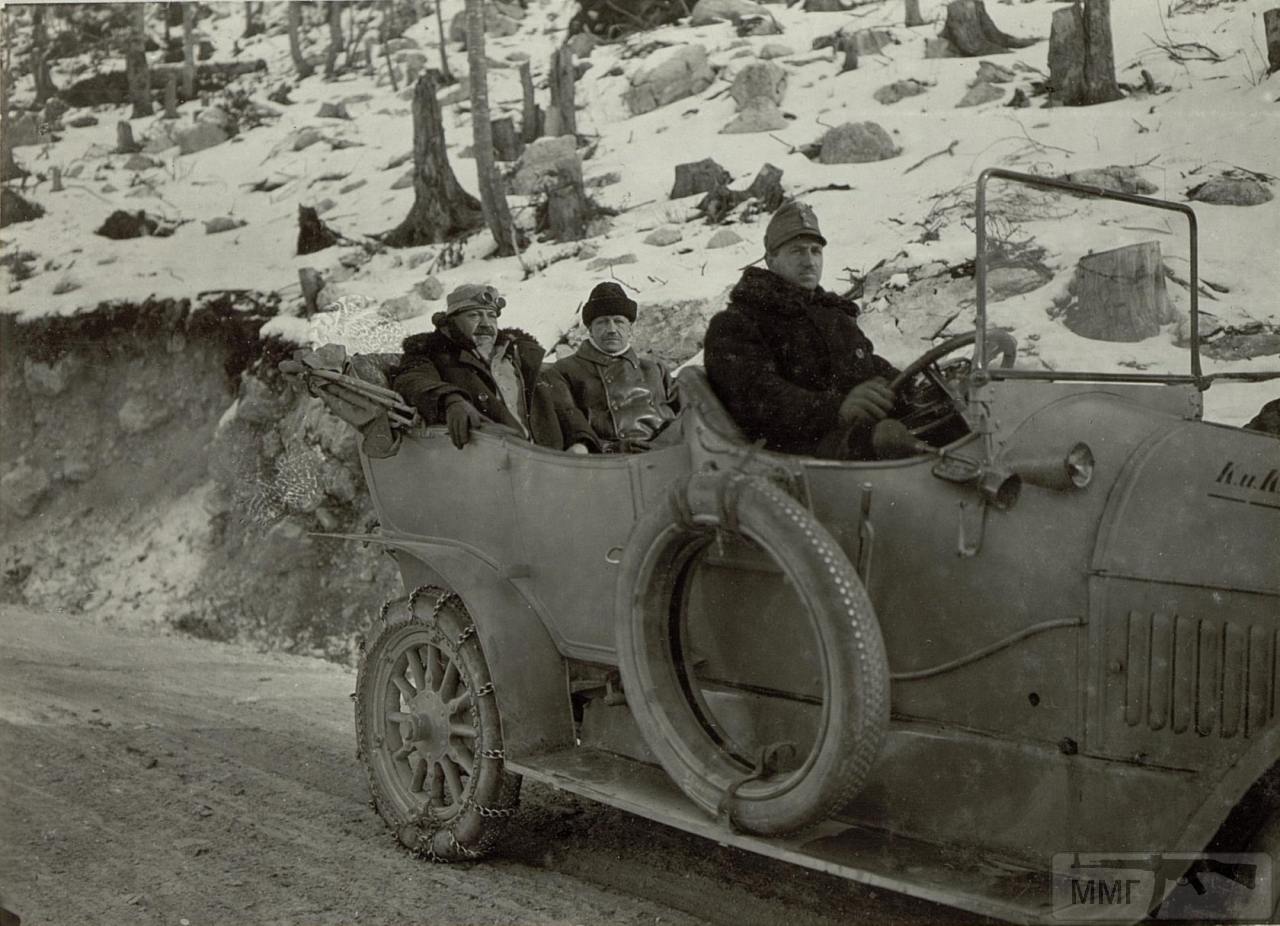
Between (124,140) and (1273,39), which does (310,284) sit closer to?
(124,140)

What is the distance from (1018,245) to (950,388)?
88cm

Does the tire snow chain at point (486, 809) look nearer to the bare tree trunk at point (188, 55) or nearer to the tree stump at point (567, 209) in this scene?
the tree stump at point (567, 209)

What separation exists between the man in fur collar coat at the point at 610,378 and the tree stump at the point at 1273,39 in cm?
289

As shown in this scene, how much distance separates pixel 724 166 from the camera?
815cm

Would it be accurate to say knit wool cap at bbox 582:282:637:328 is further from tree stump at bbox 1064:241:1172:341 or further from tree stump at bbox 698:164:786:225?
tree stump at bbox 698:164:786:225

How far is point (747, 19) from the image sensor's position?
8.27m

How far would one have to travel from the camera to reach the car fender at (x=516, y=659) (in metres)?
3.95

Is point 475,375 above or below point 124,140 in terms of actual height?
below

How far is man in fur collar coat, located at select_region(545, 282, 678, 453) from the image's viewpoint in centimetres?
543

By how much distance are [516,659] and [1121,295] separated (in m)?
2.56

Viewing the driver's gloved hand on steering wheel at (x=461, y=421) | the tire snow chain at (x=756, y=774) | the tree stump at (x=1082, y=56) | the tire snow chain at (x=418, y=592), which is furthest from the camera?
the tree stump at (x=1082, y=56)

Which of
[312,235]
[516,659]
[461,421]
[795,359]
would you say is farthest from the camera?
[312,235]

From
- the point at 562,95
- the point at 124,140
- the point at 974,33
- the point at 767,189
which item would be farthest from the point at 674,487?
the point at 124,140

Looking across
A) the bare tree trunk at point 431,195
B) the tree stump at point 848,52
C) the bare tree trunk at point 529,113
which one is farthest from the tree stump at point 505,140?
the tree stump at point 848,52
